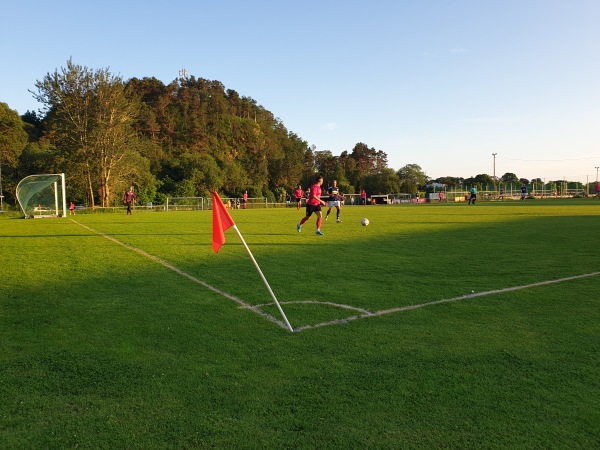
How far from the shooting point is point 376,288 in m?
7.19

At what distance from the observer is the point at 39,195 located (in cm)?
3092

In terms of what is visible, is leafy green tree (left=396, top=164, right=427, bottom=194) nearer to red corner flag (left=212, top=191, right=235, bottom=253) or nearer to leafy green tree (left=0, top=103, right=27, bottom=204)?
leafy green tree (left=0, top=103, right=27, bottom=204)

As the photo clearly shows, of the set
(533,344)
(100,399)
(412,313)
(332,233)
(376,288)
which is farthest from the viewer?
(332,233)

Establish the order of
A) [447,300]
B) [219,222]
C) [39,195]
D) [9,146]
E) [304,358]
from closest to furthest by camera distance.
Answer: [304,358] → [219,222] → [447,300] → [39,195] → [9,146]

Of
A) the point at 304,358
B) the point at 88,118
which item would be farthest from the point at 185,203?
the point at 304,358

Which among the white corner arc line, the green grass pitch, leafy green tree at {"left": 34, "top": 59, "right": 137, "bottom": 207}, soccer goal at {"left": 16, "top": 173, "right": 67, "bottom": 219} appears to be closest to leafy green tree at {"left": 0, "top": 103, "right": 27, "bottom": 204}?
leafy green tree at {"left": 34, "top": 59, "right": 137, "bottom": 207}

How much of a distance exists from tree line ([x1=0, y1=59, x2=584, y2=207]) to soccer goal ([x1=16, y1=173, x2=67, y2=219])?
12641 mm

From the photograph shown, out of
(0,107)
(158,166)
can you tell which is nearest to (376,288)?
(0,107)

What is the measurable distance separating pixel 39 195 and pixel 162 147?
44594 millimetres

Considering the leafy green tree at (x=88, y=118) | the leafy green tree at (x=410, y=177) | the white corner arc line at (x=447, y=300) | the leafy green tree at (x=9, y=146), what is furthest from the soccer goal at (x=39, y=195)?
the leafy green tree at (x=410, y=177)

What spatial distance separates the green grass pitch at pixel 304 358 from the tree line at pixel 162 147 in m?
39.2

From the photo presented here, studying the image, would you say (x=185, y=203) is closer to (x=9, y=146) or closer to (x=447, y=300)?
(x=9, y=146)

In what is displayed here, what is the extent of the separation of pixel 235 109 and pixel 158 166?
30.2 m

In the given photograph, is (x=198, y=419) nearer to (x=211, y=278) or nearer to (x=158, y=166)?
(x=211, y=278)
